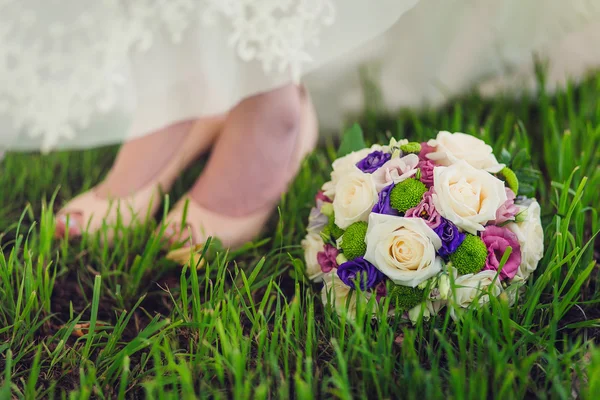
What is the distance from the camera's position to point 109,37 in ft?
3.30

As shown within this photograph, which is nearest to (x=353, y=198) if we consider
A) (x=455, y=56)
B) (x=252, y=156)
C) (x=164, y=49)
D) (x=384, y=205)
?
(x=384, y=205)

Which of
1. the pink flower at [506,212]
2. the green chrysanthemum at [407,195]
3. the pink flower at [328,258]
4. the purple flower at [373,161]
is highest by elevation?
the purple flower at [373,161]

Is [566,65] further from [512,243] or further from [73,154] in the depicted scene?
[73,154]

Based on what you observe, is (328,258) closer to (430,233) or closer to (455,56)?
(430,233)

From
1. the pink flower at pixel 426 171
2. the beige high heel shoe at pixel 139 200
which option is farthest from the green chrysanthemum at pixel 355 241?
the beige high heel shoe at pixel 139 200

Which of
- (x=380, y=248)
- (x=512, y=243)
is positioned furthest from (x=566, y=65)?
(x=380, y=248)

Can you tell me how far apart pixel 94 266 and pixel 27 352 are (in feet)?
0.80

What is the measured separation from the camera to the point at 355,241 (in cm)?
76

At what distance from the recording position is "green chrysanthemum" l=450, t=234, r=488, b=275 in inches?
28.5

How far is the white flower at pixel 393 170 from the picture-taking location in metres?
0.78

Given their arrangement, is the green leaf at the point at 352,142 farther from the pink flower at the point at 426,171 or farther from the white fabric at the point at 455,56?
the white fabric at the point at 455,56

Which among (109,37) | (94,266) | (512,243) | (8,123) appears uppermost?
(109,37)

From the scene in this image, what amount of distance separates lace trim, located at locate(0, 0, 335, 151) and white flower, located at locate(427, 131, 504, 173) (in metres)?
0.26

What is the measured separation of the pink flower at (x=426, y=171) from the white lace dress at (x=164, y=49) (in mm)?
260
